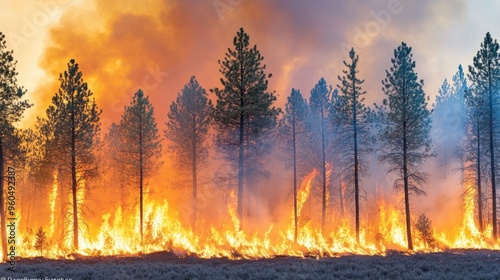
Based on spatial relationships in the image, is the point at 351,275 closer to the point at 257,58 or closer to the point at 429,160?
the point at 257,58

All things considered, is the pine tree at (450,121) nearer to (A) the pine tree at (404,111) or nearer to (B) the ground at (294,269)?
(A) the pine tree at (404,111)

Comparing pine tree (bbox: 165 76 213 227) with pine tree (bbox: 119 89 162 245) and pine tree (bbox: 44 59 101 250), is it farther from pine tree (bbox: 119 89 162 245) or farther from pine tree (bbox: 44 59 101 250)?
pine tree (bbox: 44 59 101 250)

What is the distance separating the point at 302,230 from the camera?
3297 cm

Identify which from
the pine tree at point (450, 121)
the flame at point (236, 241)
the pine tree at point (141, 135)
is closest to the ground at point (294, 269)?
the flame at point (236, 241)

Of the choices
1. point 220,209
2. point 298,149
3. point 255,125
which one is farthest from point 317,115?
point 220,209

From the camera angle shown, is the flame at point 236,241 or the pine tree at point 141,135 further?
the pine tree at point 141,135

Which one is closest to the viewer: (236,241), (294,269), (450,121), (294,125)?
(294,269)

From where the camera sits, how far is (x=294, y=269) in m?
16.9

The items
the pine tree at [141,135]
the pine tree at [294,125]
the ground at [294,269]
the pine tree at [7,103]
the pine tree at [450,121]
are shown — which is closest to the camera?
the ground at [294,269]

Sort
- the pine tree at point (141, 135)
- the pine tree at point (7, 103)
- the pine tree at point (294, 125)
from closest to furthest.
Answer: the pine tree at point (7, 103)
the pine tree at point (141, 135)
the pine tree at point (294, 125)

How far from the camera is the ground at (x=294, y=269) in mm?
15339

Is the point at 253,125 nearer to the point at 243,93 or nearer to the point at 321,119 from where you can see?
the point at 243,93

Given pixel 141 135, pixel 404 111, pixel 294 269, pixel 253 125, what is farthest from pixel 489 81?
pixel 141 135

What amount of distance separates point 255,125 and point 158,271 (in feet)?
52.2
